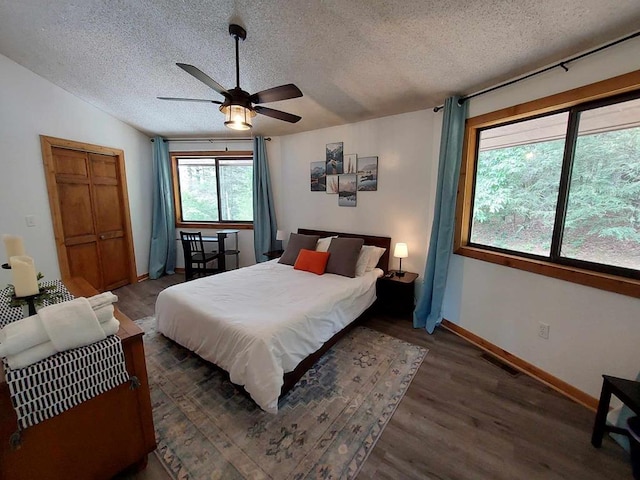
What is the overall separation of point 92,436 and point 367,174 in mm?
3342

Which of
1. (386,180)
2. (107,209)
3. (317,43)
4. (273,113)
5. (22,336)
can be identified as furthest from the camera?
→ (107,209)

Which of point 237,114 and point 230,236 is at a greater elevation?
point 237,114

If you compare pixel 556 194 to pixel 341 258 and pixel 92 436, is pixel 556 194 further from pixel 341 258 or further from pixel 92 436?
pixel 92 436

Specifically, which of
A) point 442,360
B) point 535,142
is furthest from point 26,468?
point 535,142

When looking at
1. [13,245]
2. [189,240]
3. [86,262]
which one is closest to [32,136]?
[86,262]

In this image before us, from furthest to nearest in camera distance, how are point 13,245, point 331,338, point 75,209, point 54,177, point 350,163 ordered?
1. point 350,163
2. point 75,209
3. point 54,177
4. point 331,338
5. point 13,245

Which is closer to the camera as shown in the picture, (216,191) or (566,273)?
(566,273)

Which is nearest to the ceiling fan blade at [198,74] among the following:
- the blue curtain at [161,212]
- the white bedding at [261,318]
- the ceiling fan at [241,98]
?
the ceiling fan at [241,98]

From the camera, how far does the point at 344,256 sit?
307cm

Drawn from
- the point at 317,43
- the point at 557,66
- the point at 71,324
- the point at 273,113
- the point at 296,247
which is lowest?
the point at 296,247

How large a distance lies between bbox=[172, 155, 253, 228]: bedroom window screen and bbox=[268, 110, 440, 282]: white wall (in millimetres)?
1040

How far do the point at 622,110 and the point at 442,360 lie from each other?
2.22 meters

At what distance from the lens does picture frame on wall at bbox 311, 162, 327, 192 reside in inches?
154

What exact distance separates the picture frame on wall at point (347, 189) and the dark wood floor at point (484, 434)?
87.0 inches
